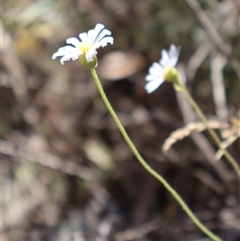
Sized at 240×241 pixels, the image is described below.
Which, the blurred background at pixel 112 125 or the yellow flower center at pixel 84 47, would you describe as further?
the blurred background at pixel 112 125

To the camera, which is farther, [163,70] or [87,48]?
[163,70]

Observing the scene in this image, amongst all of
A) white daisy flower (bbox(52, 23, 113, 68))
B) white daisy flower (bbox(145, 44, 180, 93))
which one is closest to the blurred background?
white daisy flower (bbox(145, 44, 180, 93))

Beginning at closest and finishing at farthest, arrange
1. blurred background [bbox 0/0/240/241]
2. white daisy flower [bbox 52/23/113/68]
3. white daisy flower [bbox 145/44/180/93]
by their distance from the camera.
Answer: white daisy flower [bbox 52/23/113/68]
white daisy flower [bbox 145/44/180/93]
blurred background [bbox 0/0/240/241]

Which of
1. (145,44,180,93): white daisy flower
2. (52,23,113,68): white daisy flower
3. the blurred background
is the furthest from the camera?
the blurred background

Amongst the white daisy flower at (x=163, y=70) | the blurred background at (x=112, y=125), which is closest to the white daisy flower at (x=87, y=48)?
the white daisy flower at (x=163, y=70)

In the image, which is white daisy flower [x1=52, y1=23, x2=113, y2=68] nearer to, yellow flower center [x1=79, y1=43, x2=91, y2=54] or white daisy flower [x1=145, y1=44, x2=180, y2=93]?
yellow flower center [x1=79, y1=43, x2=91, y2=54]

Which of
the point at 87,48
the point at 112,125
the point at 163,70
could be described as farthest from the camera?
the point at 112,125

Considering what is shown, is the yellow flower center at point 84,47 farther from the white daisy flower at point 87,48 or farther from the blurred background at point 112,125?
the blurred background at point 112,125

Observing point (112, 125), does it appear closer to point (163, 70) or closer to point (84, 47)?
point (163, 70)

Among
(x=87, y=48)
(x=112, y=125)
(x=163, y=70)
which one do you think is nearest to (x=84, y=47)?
(x=87, y=48)
